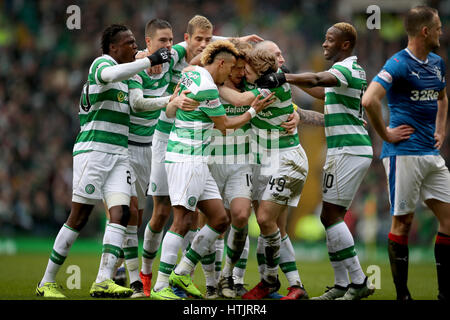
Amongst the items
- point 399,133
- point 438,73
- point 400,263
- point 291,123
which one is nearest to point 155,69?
point 291,123

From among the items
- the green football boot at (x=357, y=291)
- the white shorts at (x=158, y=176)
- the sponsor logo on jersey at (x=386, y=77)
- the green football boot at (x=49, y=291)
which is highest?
the sponsor logo on jersey at (x=386, y=77)

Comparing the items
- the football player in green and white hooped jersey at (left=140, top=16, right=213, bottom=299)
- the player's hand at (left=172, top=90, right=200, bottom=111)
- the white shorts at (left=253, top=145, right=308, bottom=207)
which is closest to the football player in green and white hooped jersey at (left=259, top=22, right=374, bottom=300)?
the white shorts at (left=253, top=145, right=308, bottom=207)

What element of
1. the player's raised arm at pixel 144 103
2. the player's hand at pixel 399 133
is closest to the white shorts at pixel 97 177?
the player's raised arm at pixel 144 103

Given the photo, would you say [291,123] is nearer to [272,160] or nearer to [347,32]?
[272,160]

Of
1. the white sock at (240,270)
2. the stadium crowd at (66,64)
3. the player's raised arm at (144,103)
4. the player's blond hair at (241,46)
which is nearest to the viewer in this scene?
the player's blond hair at (241,46)

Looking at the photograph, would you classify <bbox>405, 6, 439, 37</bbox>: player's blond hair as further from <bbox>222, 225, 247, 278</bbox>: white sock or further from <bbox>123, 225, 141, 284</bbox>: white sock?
<bbox>123, 225, 141, 284</bbox>: white sock

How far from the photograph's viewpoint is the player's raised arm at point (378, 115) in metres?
6.21

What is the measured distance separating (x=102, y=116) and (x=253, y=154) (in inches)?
67.1

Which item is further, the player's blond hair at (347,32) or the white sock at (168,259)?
the player's blond hair at (347,32)

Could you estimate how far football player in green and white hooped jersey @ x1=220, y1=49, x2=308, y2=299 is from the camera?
681cm

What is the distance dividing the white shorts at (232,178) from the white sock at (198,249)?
46 cm

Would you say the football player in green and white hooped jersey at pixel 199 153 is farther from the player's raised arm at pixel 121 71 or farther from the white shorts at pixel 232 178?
the player's raised arm at pixel 121 71

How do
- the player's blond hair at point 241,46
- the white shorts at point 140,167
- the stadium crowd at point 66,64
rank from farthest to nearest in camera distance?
the stadium crowd at point 66,64 → the white shorts at point 140,167 → the player's blond hair at point 241,46

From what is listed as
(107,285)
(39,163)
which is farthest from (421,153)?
(39,163)
